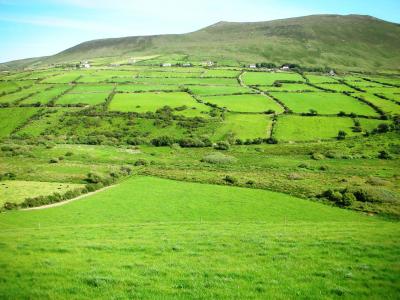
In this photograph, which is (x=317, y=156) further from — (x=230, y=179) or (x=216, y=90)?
(x=216, y=90)

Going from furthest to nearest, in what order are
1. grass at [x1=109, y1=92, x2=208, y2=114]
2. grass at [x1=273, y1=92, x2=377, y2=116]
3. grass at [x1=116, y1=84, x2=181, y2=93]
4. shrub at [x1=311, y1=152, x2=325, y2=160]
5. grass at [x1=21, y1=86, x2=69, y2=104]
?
grass at [x1=116, y1=84, x2=181, y2=93], grass at [x1=21, y1=86, x2=69, y2=104], grass at [x1=109, y1=92, x2=208, y2=114], grass at [x1=273, y1=92, x2=377, y2=116], shrub at [x1=311, y1=152, x2=325, y2=160]

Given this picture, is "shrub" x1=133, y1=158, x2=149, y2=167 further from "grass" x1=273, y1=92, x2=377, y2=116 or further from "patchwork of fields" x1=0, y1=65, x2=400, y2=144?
"grass" x1=273, y1=92, x2=377, y2=116

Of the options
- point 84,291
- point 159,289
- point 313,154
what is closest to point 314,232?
point 159,289

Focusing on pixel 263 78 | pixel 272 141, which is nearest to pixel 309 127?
pixel 272 141

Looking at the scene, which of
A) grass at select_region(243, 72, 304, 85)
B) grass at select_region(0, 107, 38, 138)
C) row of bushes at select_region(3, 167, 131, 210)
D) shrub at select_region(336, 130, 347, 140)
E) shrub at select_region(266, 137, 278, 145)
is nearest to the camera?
row of bushes at select_region(3, 167, 131, 210)

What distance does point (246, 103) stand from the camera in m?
131

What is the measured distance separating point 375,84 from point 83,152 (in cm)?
15044

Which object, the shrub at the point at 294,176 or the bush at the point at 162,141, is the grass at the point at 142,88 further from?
the shrub at the point at 294,176

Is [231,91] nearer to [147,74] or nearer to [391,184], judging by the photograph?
[147,74]

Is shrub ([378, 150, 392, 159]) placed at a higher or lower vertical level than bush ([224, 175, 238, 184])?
lower

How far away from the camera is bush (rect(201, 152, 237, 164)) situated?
3196 inches

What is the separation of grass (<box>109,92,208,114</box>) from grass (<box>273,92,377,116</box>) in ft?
112

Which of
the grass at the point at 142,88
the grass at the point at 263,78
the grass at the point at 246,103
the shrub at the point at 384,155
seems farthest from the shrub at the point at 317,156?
the grass at the point at 263,78

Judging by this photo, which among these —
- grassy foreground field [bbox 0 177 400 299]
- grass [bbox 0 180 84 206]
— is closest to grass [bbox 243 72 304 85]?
grass [bbox 0 180 84 206]
